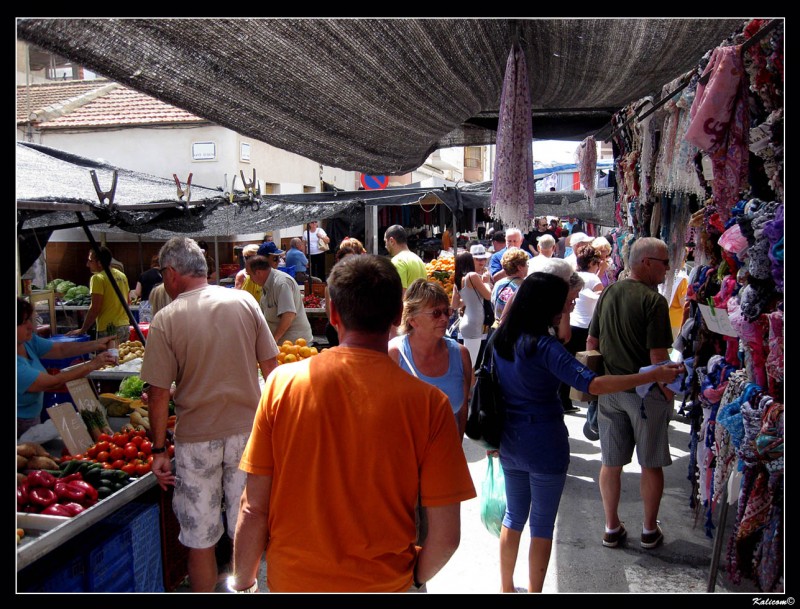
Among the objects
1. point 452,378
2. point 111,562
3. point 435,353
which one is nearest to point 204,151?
point 435,353

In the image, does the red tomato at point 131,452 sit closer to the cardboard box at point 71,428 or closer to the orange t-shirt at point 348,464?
the cardboard box at point 71,428

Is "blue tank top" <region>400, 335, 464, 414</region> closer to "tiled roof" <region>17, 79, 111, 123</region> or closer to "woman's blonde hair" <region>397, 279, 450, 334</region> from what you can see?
"woman's blonde hair" <region>397, 279, 450, 334</region>

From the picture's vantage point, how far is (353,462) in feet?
5.84

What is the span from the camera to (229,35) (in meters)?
2.76

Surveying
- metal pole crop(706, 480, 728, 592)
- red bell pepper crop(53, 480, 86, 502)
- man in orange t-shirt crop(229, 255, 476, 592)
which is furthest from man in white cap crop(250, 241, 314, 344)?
man in orange t-shirt crop(229, 255, 476, 592)

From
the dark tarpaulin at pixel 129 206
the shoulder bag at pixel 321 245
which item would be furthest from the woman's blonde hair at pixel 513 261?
the shoulder bag at pixel 321 245

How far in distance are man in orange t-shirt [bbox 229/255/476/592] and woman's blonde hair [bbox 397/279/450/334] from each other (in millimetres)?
1651

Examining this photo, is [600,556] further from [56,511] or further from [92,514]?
[56,511]

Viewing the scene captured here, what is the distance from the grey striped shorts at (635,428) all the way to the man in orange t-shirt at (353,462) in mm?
2390

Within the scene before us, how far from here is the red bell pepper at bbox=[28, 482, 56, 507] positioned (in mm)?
3014

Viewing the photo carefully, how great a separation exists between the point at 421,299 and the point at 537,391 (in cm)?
79

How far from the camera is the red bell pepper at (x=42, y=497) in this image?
301 centimetres
